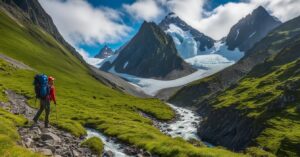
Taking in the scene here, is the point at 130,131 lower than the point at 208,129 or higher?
lower

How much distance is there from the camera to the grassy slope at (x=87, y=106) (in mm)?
44800

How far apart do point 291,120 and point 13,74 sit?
88296 millimetres

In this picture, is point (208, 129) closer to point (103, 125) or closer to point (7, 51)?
point (103, 125)

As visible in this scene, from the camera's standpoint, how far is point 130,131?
5728 cm

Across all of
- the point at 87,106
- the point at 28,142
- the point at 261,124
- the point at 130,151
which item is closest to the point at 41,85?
the point at 28,142

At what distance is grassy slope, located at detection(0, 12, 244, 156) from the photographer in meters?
44.8

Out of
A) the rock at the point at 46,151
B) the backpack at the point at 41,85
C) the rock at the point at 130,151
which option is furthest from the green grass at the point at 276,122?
the rock at the point at 46,151

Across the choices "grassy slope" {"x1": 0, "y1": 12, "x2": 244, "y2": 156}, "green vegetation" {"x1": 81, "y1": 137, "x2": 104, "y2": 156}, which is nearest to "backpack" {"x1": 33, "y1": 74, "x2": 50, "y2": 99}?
"green vegetation" {"x1": 81, "y1": 137, "x2": 104, "y2": 156}

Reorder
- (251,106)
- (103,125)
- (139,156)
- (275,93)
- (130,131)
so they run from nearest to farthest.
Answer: (139,156), (130,131), (103,125), (251,106), (275,93)

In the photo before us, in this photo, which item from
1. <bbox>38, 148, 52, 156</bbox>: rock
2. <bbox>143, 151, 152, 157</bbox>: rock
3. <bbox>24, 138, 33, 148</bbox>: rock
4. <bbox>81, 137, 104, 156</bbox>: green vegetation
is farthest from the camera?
<bbox>143, 151, 152, 157</bbox>: rock

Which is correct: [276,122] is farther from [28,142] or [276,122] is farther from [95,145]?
[28,142]

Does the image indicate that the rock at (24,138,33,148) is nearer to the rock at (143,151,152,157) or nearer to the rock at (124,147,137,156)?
the rock at (124,147,137,156)

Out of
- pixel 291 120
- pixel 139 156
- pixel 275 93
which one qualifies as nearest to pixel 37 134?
pixel 139 156

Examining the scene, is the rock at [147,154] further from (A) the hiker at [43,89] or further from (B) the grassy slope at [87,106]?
(A) the hiker at [43,89]
